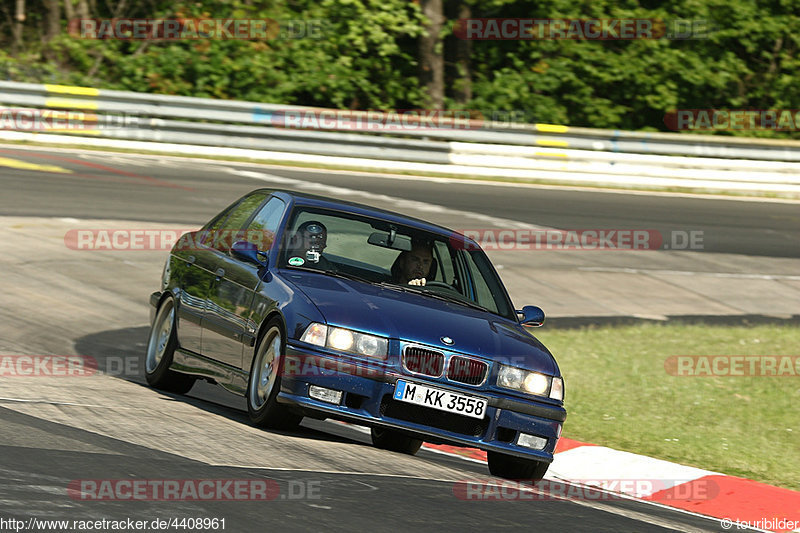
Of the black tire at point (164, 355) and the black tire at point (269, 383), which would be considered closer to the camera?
the black tire at point (269, 383)

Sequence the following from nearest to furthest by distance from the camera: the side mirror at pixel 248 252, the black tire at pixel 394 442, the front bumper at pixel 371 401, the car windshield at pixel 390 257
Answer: the front bumper at pixel 371 401 < the side mirror at pixel 248 252 < the car windshield at pixel 390 257 < the black tire at pixel 394 442

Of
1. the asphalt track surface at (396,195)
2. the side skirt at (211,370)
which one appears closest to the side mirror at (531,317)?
the side skirt at (211,370)

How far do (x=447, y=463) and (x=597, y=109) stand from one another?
74.3 feet

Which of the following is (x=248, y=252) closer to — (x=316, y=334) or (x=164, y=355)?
(x=316, y=334)

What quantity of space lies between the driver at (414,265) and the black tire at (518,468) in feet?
4.40

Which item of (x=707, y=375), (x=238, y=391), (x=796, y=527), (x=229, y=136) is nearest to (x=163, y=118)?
(x=229, y=136)

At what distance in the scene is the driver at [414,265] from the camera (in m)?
8.48

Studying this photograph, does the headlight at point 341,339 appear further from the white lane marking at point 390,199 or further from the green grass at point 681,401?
the white lane marking at point 390,199

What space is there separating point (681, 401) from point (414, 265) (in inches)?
144

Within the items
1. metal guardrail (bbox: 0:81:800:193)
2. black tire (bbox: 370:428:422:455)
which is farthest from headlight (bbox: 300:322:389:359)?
metal guardrail (bbox: 0:81:800:193)

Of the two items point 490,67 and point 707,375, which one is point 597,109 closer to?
point 490,67

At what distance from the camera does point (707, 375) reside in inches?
480

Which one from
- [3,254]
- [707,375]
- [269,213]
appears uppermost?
[269,213]

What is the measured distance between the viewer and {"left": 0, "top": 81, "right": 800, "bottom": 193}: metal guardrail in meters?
23.2
